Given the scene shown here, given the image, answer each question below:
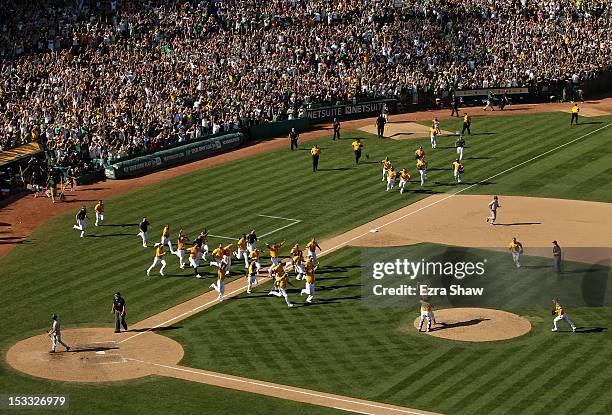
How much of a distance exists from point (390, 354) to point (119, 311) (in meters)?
11.3

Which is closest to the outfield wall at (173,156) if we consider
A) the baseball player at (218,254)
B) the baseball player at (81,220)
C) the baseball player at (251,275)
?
the baseball player at (81,220)

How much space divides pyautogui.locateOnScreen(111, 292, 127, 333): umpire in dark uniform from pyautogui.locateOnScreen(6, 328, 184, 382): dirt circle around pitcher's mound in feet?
1.11

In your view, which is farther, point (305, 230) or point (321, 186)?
point (321, 186)

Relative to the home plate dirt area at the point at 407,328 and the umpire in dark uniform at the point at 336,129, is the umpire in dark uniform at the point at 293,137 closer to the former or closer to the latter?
the umpire in dark uniform at the point at 336,129

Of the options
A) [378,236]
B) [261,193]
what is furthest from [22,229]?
[378,236]

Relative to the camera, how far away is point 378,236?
60.3m

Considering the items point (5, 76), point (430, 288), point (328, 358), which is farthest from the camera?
point (5, 76)

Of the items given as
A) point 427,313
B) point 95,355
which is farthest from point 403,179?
point 95,355

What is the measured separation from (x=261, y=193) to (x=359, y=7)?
102 feet

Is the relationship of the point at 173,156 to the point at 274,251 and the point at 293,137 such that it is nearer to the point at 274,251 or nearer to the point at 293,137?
the point at 293,137

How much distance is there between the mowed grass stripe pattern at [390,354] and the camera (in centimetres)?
4156

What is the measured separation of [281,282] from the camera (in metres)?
51.8

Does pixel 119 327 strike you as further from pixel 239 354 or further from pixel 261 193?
pixel 261 193

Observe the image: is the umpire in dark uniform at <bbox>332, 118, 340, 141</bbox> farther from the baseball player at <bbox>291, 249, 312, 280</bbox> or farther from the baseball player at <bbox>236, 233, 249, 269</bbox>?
the baseball player at <bbox>291, 249, 312, 280</bbox>
